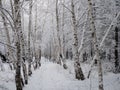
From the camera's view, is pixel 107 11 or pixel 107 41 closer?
pixel 107 11

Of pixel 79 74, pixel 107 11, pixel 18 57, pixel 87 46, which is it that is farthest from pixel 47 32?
pixel 18 57

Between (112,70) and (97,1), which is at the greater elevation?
(97,1)

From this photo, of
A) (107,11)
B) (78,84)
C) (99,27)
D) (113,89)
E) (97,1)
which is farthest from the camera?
(99,27)

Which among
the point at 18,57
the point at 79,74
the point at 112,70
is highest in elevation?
the point at 18,57

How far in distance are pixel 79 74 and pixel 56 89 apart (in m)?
3.03

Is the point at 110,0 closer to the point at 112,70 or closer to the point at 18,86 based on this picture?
the point at 112,70

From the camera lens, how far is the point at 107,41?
74.9 ft

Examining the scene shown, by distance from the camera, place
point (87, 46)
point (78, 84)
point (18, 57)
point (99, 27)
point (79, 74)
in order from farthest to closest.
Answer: point (87, 46) < point (99, 27) < point (79, 74) < point (78, 84) < point (18, 57)

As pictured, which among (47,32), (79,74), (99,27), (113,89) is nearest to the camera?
(113,89)

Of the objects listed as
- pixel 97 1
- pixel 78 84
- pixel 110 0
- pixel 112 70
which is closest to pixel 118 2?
pixel 110 0

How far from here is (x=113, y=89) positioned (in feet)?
38.8

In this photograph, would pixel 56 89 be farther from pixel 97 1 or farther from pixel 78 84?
pixel 97 1

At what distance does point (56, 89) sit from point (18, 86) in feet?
8.54

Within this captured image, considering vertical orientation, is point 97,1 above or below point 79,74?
above
